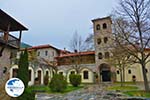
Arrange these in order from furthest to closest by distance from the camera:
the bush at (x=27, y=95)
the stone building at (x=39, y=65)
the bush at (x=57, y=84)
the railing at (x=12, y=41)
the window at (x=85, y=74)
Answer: the window at (x=85, y=74), the stone building at (x=39, y=65), the bush at (x=57, y=84), the railing at (x=12, y=41), the bush at (x=27, y=95)

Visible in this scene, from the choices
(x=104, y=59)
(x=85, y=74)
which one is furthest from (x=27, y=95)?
(x=85, y=74)

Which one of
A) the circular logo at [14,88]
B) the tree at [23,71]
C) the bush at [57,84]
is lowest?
the bush at [57,84]

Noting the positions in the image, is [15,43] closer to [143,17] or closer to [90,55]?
[143,17]

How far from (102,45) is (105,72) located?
18.9 feet

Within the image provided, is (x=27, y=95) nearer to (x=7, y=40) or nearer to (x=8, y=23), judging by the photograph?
(x=7, y=40)

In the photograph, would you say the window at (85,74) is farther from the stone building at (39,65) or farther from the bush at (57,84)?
the bush at (57,84)

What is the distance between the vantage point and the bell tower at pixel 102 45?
119 feet

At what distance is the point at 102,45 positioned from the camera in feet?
122

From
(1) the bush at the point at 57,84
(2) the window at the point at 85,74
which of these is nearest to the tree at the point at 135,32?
(1) the bush at the point at 57,84

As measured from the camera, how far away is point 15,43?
16.8 m

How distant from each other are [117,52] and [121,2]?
239 inches

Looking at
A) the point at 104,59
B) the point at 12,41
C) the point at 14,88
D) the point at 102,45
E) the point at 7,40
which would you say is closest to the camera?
the point at 14,88

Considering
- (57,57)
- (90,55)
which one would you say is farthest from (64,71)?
(90,55)

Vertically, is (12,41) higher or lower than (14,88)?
higher
